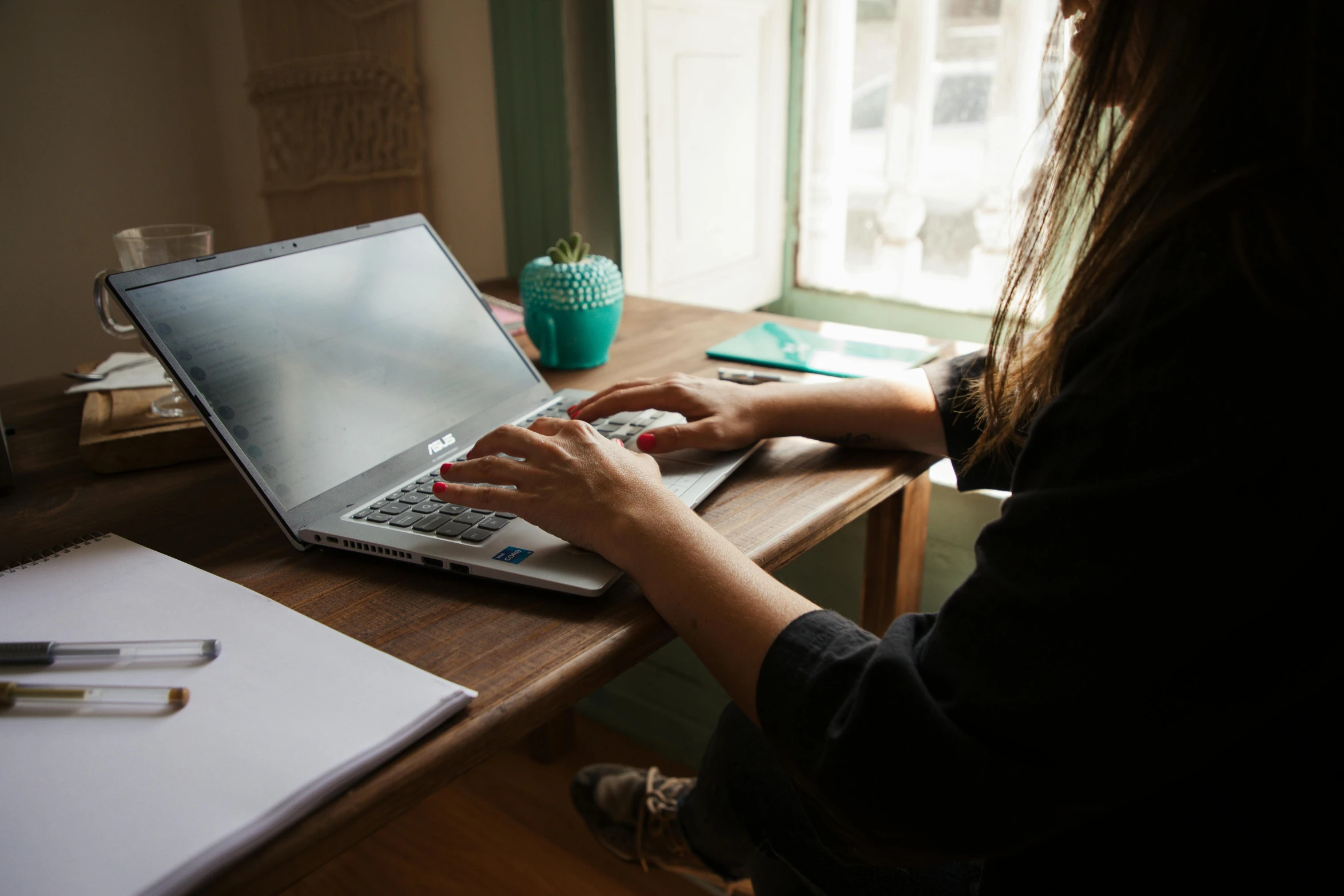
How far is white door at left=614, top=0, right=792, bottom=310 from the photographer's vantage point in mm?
1441

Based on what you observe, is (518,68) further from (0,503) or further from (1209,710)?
(1209,710)

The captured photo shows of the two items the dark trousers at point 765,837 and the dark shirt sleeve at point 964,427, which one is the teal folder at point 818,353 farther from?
the dark trousers at point 765,837

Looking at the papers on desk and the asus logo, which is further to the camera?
the papers on desk

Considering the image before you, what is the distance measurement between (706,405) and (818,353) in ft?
1.07

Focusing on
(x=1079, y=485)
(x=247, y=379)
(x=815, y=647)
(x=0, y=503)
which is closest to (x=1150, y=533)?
(x=1079, y=485)

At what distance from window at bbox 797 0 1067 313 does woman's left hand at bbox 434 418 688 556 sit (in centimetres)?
90

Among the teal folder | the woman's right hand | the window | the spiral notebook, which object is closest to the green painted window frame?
the window

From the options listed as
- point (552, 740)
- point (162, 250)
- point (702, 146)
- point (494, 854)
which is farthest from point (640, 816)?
point (702, 146)

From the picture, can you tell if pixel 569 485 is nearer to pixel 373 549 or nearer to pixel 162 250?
pixel 373 549

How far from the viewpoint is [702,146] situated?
1581 mm

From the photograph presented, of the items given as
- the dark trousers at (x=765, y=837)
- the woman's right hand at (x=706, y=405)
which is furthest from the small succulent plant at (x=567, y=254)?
the dark trousers at (x=765, y=837)

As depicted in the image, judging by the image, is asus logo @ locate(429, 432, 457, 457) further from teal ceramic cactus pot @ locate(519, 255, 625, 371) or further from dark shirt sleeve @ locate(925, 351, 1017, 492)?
dark shirt sleeve @ locate(925, 351, 1017, 492)

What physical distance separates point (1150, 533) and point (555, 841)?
3.96ft

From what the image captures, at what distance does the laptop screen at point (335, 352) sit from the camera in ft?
2.18
